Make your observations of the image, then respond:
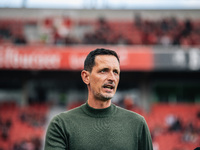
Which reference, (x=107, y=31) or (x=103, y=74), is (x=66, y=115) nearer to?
(x=103, y=74)

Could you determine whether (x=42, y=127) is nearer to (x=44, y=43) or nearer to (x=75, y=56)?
(x=75, y=56)

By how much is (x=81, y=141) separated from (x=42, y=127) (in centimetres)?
1052

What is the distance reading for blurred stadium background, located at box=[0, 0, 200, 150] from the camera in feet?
38.3

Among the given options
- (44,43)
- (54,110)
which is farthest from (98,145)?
(44,43)

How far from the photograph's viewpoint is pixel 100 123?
173 centimetres

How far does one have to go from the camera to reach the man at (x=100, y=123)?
1.64 metres

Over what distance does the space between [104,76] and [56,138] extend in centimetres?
54

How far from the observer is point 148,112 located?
13.0 metres

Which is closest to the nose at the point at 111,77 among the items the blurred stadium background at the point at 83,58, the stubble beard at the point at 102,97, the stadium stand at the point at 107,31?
the stubble beard at the point at 102,97

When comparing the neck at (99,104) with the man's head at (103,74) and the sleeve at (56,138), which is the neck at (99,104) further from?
the sleeve at (56,138)

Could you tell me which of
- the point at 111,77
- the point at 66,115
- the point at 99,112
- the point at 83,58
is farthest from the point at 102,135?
the point at 83,58

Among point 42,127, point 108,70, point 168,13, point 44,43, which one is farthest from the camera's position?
point 168,13

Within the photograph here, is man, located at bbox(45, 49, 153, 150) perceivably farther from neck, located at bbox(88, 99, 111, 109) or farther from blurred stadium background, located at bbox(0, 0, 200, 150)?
blurred stadium background, located at bbox(0, 0, 200, 150)

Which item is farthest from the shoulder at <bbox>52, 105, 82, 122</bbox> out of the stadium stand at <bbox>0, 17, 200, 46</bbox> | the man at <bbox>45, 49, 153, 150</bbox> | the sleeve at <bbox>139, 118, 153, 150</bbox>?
the stadium stand at <bbox>0, 17, 200, 46</bbox>
